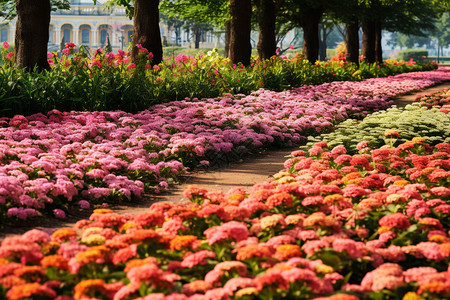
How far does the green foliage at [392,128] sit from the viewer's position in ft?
26.5

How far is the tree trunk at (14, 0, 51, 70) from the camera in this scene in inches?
443

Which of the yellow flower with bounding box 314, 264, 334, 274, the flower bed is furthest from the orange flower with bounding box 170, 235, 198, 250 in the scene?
the flower bed

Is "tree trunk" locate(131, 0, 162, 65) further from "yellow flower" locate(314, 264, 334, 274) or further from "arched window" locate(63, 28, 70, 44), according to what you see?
"arched window" locate(63, 28, 70, 44)

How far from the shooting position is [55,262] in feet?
10.6

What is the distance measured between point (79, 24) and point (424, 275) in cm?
9250

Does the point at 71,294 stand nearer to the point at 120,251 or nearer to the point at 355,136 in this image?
the point at 120,251

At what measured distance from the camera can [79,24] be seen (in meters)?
90.6

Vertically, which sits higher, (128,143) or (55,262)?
(128,143)

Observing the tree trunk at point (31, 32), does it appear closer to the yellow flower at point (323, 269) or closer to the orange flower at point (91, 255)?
the orange flower at point (91, 255)

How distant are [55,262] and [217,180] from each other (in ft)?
13.9

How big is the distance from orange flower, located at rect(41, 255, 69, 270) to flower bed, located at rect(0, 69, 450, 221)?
1.84 m

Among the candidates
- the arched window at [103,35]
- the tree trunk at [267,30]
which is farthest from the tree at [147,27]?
the arched window at [103,35]

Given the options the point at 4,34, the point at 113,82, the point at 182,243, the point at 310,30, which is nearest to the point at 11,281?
the point at 182,243

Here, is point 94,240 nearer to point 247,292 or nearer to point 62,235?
point 62,235
